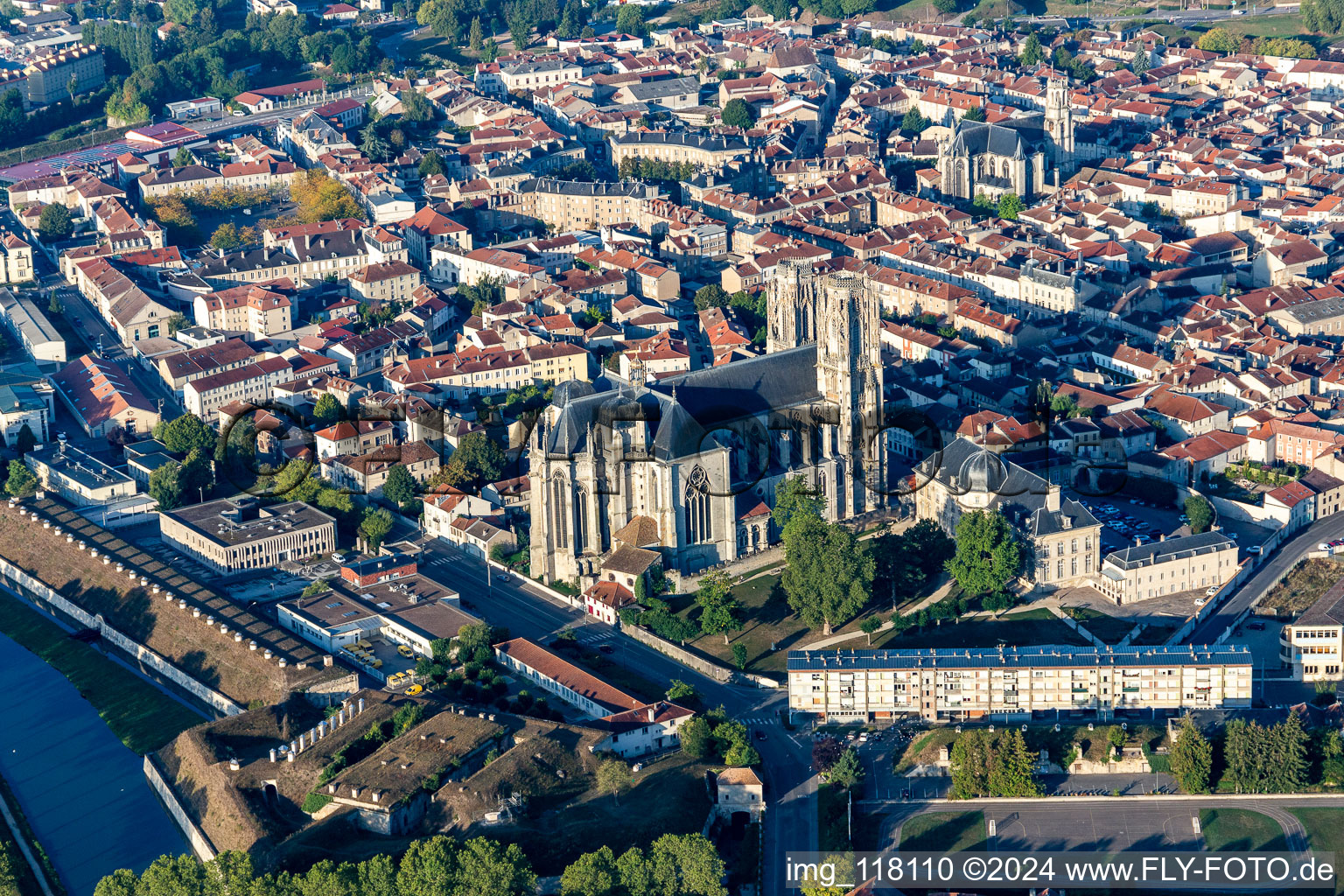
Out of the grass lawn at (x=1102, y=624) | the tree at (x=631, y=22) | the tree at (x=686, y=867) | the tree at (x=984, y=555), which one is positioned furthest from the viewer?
Result: the tree at (x=631, y=22)

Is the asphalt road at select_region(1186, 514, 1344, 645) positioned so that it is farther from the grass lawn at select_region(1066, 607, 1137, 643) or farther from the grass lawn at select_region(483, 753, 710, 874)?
the grass lawn at select_region(483, 753, 710, 874)

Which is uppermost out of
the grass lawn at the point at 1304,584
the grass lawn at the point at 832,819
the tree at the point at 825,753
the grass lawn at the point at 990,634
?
the tree at the point at 825,753

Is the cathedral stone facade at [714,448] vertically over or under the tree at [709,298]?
over

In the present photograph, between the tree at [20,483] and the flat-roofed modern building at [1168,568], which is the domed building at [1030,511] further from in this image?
the tree at [20,483]

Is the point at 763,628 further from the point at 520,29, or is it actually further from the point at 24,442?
the point at 520,29

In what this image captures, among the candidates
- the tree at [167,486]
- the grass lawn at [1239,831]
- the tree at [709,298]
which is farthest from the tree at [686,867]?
the tree at [709,298]

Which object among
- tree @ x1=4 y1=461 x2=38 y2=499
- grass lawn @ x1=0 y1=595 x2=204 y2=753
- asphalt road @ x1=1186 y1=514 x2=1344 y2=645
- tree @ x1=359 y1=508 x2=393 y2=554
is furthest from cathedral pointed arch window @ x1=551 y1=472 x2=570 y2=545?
tree @ x1=4 y1=461 x2=38 y2=499

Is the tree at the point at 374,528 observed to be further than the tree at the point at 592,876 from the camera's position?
Yes

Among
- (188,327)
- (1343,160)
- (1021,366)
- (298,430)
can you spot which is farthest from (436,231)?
(1343,160)
